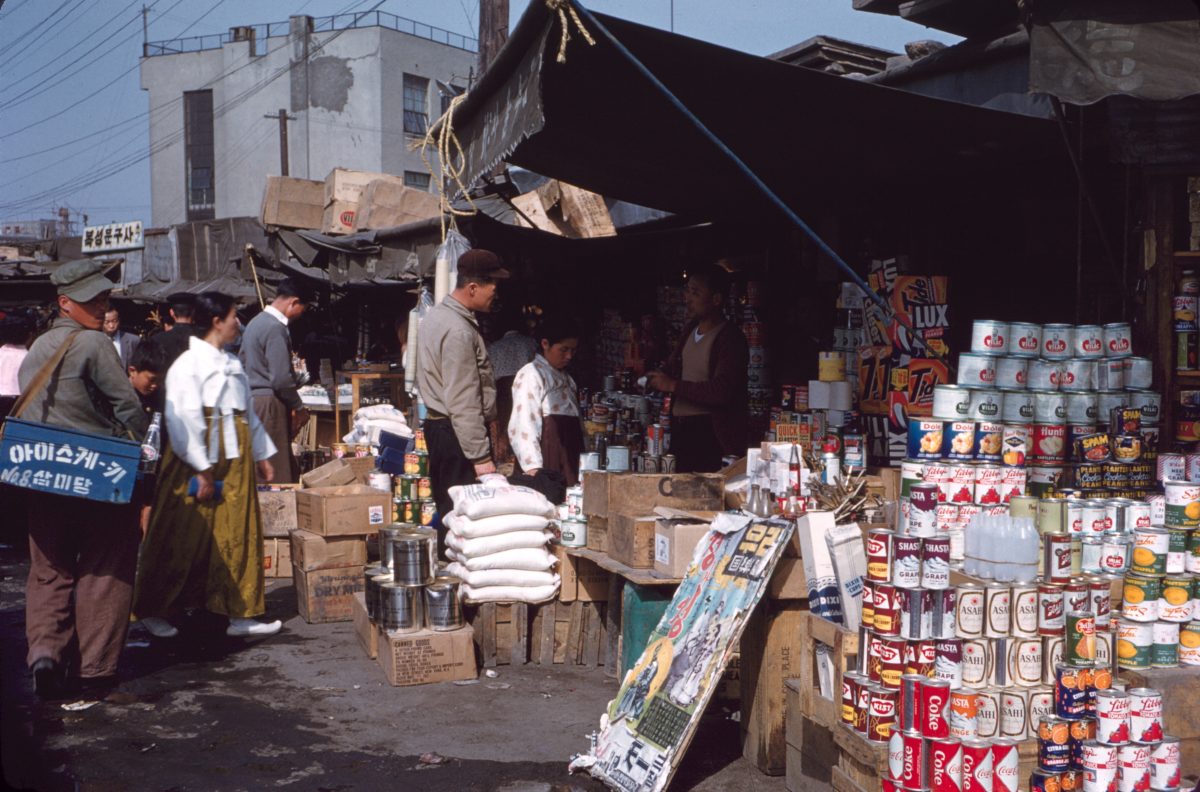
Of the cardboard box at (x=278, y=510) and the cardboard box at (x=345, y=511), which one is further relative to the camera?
the cardboard box at (x=278, y=510)

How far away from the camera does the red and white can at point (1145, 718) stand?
3408 mm

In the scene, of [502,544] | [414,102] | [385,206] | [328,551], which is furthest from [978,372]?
[414,102]

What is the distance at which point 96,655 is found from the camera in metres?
5.59

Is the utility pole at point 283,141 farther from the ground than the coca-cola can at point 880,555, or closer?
farther from the ground

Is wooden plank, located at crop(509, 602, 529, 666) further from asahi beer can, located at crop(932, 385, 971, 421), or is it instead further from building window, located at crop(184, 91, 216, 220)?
building window, located at crop(184, 91, 216, 220)

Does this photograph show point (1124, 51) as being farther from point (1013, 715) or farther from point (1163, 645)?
point (1013, 715)

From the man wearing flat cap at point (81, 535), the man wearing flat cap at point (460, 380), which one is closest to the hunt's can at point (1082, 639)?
the man wearing flat cap at point (460, 380)

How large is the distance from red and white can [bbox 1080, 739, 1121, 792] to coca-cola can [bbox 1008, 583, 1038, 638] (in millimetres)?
412

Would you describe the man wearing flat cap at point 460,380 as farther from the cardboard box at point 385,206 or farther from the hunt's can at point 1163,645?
the cardboard box at point 385,206

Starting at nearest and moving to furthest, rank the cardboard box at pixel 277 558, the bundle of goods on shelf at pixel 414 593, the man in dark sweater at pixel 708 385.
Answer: the bundle of goods on shelf at pixel 414 593 < the man in dark sweater at pixel 708 385 < the cardboard box at pixel 277 558

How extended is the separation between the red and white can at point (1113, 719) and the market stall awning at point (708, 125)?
9.28 ft

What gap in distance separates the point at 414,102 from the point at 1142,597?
4266cm

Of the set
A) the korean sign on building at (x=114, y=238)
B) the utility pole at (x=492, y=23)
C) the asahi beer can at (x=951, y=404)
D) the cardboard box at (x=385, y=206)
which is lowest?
the asahi beer can at (x=951, y=404)

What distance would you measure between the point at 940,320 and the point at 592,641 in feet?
9.40
